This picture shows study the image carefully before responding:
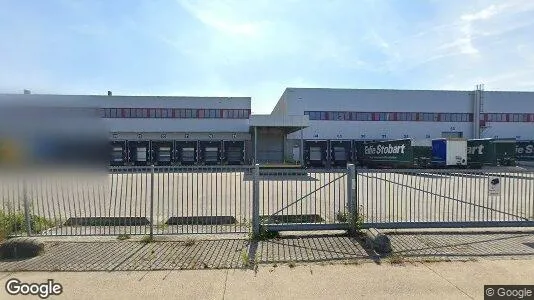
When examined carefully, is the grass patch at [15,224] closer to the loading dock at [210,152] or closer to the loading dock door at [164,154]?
the loading dock at [210,152]

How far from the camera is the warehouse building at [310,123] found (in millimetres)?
37000

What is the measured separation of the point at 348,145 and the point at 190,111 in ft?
63.5

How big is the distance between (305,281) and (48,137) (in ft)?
17.1

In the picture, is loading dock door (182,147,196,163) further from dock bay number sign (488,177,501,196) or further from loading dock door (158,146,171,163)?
dock bay number sign (488,177,501,196)

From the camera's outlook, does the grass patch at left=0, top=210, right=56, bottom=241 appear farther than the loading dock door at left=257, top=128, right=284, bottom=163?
No

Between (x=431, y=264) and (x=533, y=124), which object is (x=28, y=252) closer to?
(x=431, y=264)

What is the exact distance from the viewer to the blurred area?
5.61m

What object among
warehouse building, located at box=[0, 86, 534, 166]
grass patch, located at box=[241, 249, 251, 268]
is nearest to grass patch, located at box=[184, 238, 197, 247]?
grass patch, located at box=[241, 249, 251, 268]

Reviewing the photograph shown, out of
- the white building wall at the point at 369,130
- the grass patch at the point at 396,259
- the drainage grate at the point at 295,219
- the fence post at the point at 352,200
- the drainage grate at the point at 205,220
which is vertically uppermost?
the white building wall at the point at 369,130

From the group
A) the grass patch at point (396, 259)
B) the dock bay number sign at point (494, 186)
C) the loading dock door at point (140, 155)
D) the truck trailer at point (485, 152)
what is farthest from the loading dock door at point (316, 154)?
the grass patch at point (396, 259)

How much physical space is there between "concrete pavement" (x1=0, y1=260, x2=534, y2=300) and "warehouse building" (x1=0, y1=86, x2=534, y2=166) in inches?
1174

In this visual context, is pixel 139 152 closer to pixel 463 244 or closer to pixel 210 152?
pixel 210 152

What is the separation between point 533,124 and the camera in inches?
1702

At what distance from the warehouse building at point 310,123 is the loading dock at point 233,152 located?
0.38 feet
